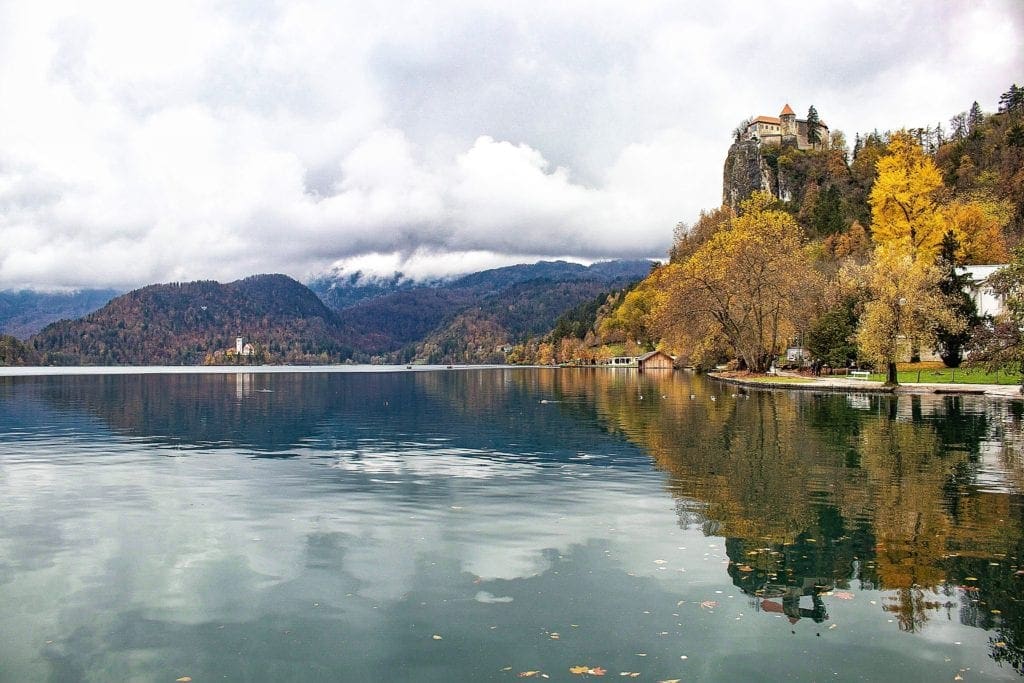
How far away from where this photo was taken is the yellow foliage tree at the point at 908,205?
3782 inches

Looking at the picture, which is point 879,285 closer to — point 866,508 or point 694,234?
point 866,508

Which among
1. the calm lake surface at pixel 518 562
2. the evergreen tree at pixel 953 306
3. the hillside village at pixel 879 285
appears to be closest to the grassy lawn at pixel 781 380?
the hillside village at pixel 879 285

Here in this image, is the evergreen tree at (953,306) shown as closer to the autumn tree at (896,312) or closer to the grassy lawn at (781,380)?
the autumn tree at (896,312)

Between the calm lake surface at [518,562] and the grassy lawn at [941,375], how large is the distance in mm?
41479

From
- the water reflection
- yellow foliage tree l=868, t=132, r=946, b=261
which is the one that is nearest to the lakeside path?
the water reflection

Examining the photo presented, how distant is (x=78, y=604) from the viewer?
12.6m

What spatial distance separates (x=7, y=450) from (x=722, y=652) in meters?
33.5

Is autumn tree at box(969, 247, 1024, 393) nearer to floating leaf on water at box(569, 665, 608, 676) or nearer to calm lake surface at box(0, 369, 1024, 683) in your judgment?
calm lake surface at box(0, 369, 1024, 683)

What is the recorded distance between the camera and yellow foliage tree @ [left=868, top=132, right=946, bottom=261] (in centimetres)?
9606

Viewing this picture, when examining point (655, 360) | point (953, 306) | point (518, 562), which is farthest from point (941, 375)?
point (655, 360)

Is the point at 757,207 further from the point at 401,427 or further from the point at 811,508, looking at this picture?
the point at 811,508

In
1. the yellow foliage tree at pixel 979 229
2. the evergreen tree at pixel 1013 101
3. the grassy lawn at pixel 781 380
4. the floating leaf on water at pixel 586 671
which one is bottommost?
the floating leaf on water at pixel 586 671

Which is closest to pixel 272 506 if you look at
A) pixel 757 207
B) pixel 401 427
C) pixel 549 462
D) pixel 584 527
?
pixel 584 527

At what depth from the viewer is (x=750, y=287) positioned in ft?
307
